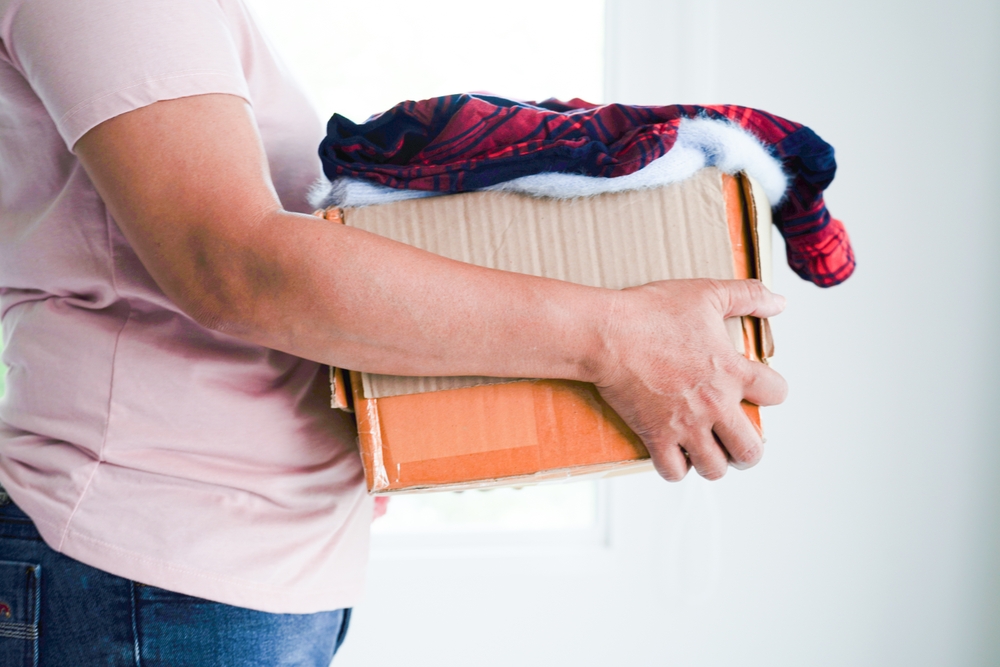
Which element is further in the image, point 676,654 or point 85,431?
point 676,654

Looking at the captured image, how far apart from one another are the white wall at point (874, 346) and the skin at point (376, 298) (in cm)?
74

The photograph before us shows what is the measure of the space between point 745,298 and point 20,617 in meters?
0.56

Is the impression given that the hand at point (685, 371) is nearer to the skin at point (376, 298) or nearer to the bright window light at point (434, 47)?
the skin at point (376, 298)

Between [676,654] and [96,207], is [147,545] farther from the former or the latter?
[676,654]

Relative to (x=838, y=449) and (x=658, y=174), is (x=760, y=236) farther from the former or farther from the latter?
(x=838, y=449)

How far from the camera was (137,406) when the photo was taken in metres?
0.44

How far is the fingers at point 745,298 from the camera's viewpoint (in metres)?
0.45

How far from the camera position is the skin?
35 centimetres

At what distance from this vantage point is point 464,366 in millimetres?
414

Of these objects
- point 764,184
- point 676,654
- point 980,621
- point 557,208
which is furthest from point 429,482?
point 980,621

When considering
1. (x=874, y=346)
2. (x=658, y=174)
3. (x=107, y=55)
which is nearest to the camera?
(x=107, y=55)

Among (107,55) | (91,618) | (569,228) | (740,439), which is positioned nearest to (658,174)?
(569,228)

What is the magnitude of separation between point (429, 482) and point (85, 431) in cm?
24

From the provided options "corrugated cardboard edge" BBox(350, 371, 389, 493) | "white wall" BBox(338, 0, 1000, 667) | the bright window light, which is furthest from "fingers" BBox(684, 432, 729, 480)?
the bright window light
